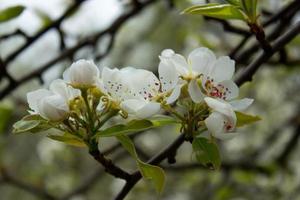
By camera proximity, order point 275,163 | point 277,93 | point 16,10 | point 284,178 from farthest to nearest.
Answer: point 277,93, point 284,178, point 275,163, point 16,10

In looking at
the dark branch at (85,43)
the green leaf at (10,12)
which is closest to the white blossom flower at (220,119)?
the green leaf at (10,12)

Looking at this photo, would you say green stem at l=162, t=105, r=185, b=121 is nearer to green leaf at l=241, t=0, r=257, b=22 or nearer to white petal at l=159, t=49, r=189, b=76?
white petal at l=159, t=49, r=189, b=76

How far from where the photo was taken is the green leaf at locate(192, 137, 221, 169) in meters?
0.88

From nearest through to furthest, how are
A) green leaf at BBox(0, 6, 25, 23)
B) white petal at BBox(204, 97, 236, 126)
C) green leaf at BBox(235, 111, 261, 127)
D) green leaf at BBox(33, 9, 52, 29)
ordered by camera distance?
white petal at BBox(204, 97, 236, 126)
green leaf at BBox(235, 111, 261, 127)
green leaf at BBox(0, 6, 25, 23)
green leaf at BBox(33, 9, 52, 29)

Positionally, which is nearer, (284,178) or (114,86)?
(114,86)

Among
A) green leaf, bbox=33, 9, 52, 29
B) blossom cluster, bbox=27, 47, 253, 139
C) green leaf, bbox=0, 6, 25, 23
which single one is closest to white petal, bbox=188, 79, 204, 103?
blossom cluster, bbox=27, 47, 253, 139

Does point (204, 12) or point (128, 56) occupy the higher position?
point (204, 12)

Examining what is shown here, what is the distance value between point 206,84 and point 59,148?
3.02m

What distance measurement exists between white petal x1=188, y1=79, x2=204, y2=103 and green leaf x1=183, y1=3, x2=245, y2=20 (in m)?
0.13

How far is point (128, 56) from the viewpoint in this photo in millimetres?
5379

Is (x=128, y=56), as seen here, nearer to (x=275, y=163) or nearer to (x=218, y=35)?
(x=218, y=35)

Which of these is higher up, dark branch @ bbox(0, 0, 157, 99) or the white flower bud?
the white flower bud

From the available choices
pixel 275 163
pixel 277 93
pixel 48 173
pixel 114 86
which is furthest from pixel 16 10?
pixel 277 93

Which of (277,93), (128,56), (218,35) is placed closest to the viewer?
(218,35)
